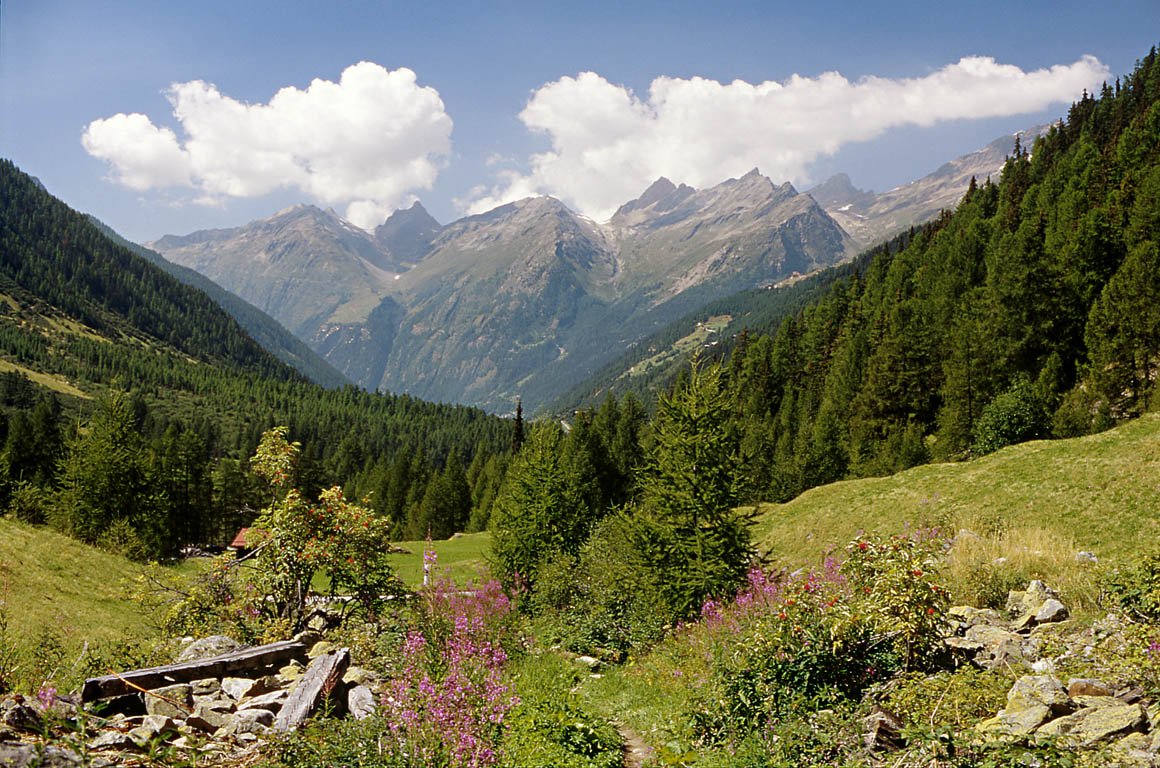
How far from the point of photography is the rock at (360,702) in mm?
8899

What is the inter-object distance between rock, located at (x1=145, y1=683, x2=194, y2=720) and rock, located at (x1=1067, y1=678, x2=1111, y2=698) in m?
11.6

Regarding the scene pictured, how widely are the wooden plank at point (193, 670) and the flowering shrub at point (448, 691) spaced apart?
2342 millimetres

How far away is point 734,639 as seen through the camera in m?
10.3

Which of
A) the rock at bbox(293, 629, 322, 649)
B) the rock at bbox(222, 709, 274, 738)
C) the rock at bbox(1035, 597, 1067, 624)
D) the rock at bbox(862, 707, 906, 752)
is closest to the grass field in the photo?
the rock at bbox(293, 629, 322, 649)

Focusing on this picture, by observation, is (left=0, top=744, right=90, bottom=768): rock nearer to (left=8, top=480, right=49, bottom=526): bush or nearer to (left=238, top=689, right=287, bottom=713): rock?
(left=238, top=689, right=287, bottom=713): rock

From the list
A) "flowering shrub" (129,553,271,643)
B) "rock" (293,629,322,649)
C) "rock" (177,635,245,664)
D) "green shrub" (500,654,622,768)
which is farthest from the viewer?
"flowering shrub" (129,553,271,643)

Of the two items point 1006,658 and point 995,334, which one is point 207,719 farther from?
point 995,334

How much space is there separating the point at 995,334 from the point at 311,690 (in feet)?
199

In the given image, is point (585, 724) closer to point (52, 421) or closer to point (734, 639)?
point (734, 639)

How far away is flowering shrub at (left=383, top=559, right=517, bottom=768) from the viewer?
7.22 meters

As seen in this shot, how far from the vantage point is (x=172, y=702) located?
8211 mm

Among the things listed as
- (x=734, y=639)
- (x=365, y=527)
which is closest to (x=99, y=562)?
(x=365, y=527)

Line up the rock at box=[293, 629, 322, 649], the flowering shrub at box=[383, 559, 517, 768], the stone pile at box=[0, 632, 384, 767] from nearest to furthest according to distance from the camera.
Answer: the stone pile at box=[0, 632, 384, 767], the flowering shrub at box=[383, 559, 517, 768], the rock at box=[293, 629, 322, 649]

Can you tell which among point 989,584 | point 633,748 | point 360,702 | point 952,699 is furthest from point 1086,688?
point 360,702
